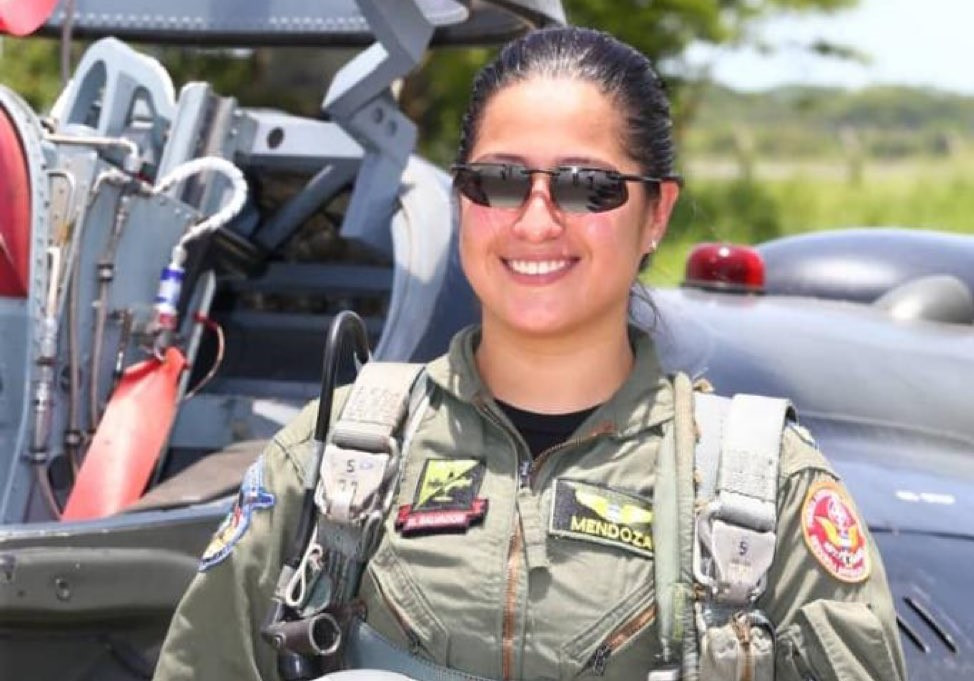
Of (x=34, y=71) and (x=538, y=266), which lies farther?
(x=34, y=71)

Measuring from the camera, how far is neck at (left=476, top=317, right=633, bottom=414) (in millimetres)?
2059

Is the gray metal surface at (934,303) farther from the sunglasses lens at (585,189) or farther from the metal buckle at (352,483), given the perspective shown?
the metal buckle at (352,483)

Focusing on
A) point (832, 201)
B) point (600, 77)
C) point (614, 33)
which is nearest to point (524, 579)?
point (600, 77)

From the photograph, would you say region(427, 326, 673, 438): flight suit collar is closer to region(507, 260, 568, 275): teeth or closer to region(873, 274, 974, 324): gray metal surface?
region(507, 260, 568, 275): teeth

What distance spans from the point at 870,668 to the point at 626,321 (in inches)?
20.1

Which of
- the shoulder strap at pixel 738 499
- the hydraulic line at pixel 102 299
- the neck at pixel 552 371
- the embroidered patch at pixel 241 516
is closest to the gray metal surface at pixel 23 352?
the hydraulic line at pixel 102 299

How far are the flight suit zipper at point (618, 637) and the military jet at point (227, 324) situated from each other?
35.9 inches

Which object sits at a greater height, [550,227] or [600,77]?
[600,77]

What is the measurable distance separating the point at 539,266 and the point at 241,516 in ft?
1.44

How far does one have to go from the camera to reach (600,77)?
2061 mm

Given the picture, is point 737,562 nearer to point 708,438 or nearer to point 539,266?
point 708,438

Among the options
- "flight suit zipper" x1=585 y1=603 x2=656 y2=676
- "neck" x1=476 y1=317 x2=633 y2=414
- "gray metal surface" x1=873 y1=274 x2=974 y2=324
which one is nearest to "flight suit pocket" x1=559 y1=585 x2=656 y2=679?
"flight suit zipper" x1=585 y1=603 x2=656 y2=676

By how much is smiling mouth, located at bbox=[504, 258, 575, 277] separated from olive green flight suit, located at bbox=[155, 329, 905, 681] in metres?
0.13

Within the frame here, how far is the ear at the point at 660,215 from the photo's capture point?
2.12 m
